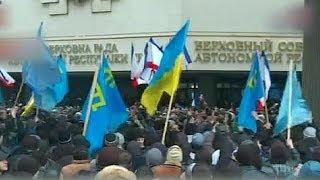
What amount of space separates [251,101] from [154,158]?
4.77 meters

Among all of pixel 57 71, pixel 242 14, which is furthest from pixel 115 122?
pixel 242 14

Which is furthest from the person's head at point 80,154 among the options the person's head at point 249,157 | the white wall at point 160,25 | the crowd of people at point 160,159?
the white wall at point 160,25

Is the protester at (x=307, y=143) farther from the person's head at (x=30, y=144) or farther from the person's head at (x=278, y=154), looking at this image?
the person's head at (x=30, y=144)

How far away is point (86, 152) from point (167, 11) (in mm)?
26088

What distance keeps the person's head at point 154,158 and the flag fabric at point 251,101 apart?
163 inches

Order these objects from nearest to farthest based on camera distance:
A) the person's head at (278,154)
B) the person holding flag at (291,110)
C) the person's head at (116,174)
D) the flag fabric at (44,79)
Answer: the person's head at (116,174), the person's head at (278,154), the person holding flag at (291,110), the flag fabric at (44,79)

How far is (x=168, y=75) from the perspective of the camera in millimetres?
9867

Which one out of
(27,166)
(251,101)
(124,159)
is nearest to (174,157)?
(124,159)

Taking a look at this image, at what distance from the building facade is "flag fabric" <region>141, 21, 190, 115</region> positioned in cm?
1996

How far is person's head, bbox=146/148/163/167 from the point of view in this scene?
6747mm

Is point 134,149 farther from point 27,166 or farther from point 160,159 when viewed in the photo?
point 27,166

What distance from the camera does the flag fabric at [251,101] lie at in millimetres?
10922

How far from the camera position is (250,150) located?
20.2 feet

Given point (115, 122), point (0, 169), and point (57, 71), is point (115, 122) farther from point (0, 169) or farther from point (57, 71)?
point (0, 169)
